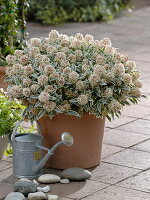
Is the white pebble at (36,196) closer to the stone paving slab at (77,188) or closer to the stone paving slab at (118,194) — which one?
the stone paving slab at (77,188)

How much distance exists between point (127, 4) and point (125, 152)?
7.69m

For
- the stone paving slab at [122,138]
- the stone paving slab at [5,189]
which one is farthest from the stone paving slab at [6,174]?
the stone paving slab at [122,138]

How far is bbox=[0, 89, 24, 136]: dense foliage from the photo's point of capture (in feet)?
16.3

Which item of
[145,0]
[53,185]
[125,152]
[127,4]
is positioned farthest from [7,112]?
[145,0]

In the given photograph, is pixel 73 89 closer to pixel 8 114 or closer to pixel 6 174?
pixel 8 114

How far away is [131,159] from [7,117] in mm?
1071

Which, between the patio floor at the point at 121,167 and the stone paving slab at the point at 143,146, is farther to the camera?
the stone paving slab at the point at 143,146

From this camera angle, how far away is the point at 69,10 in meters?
11.7

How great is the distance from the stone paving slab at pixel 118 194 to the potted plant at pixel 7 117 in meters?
0.92

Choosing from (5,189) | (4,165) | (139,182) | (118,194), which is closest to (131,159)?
(139,182)

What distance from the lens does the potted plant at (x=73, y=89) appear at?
4742 millimetres

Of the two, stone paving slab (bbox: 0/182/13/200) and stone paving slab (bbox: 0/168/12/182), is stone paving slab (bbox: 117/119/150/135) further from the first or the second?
stone paving slab (bbox: 0/182/13/200)

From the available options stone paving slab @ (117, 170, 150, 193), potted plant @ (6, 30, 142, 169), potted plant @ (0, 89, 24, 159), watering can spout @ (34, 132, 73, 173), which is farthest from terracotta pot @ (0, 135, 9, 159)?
stone paving slab @ (117, 170, 150, 193)

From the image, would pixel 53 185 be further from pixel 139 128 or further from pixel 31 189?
pixel 139 128
